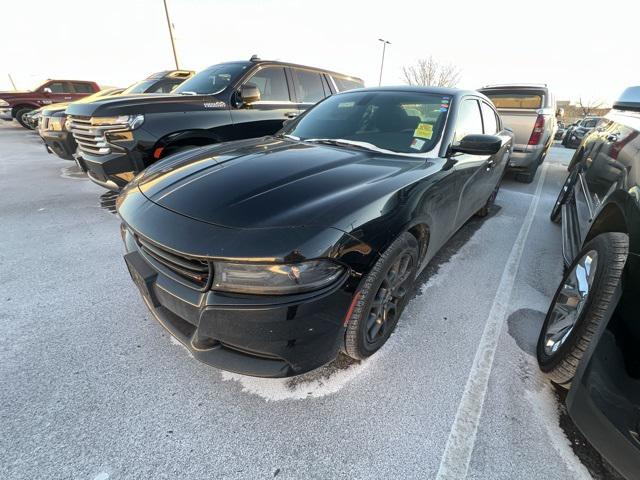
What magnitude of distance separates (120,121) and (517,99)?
7.68 meters

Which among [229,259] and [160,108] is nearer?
[229,259]

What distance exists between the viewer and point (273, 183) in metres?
1.71

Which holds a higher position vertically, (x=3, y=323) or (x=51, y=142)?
(x=51, y=142)

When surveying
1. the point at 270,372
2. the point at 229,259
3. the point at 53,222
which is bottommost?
the point at 53,222

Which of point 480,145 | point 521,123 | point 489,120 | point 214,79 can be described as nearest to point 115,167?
point 214,79

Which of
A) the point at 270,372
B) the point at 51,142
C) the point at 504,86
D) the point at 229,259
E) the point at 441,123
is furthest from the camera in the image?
the point at 504,86

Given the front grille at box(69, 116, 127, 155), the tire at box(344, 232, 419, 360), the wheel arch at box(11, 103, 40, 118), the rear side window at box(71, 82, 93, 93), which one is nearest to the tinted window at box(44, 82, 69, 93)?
the rear side window at box(71, 82, 93, 93)

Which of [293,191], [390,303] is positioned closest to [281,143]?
[293,191]

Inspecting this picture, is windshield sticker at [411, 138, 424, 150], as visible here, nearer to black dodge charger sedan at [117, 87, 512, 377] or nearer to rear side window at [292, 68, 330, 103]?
black dodge charger sedan at [117, 87, 512, 377]

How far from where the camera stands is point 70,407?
1.62 meters

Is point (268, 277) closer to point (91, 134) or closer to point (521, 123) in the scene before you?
point (91, 134)

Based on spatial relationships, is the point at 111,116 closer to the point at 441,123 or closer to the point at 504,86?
the point at 441,123

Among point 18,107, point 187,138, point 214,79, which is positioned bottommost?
point 18,107

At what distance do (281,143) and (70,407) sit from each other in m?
2.18
